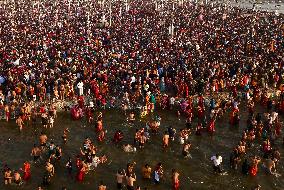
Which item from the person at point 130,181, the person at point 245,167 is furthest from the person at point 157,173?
the person at point 245,167

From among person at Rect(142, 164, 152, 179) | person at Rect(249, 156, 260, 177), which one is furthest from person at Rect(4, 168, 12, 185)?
person at Rect(249, 156, 260, 177)

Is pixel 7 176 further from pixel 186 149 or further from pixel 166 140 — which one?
pixel 186 149

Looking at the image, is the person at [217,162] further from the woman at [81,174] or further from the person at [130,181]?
the woman at [81,174]

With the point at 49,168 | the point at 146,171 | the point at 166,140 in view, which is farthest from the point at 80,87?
the point at 146,171

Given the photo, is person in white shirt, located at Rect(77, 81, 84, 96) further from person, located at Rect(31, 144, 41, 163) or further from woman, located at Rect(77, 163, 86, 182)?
woman, located at Rect(77, 163, 86, 182)

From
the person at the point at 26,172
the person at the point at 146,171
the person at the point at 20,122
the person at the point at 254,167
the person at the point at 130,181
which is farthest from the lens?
the person at the point at 20,122

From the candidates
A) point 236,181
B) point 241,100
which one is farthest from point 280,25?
point 236,181
